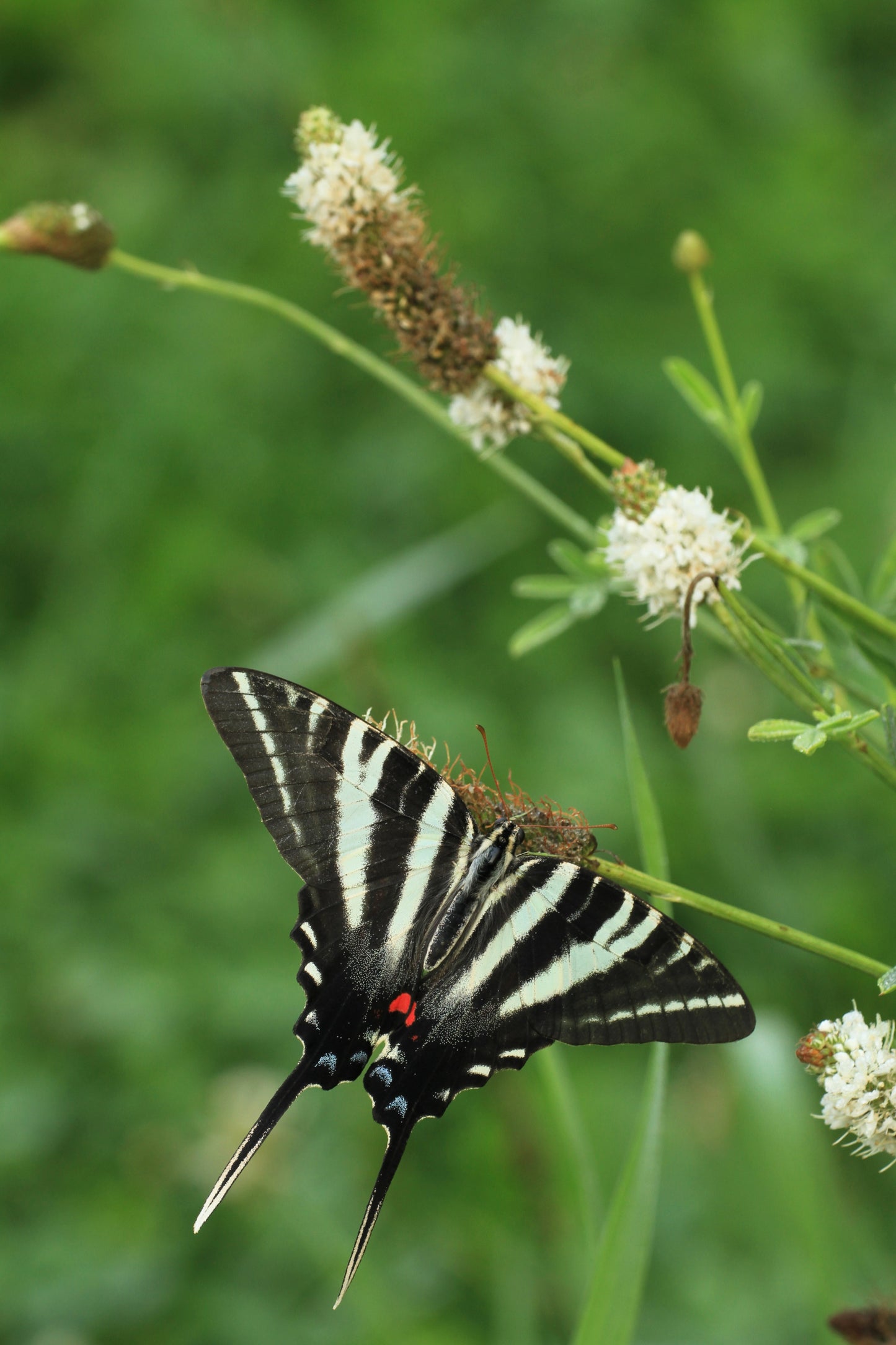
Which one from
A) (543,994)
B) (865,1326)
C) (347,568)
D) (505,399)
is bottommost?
(865,1326)

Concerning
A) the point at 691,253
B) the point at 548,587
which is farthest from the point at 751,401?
the point at 548,587

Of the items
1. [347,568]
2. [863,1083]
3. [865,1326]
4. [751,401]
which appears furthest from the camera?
[347,568]

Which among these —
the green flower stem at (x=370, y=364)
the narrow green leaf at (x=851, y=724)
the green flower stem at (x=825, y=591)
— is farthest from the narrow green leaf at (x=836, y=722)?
the green flower stem at (x=370, y=364)

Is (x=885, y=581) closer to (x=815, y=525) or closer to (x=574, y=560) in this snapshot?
(x=815, y=525)

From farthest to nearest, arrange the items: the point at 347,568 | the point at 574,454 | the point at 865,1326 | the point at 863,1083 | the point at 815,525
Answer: the point at 347,568 < the point at 815,525 < the point at 574,454 < the point at 865,1326 < the point at 863,1083

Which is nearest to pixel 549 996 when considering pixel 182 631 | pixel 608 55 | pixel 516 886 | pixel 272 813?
pixel 516 886

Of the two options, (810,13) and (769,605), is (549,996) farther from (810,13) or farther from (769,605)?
(810,13)

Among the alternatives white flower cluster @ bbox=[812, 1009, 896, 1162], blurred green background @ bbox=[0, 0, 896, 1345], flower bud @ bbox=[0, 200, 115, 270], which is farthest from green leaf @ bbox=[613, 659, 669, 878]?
blurred green background @ bbox=[0, 0, 896, 1345]

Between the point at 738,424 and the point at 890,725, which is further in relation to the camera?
the point at 738,424
